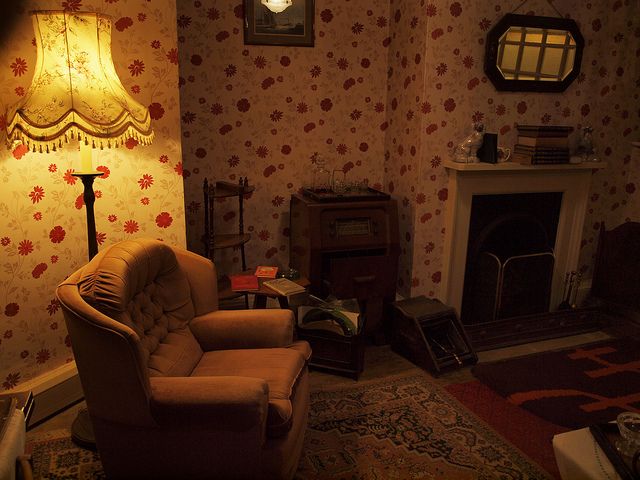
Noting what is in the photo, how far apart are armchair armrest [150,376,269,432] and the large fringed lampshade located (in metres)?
0.89

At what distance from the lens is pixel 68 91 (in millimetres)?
1733

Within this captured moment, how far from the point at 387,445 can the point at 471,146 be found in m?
1.77

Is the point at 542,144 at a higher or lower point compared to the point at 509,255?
higher

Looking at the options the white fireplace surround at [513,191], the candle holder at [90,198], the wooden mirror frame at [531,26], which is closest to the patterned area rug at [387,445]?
the candle holder at [90,198]

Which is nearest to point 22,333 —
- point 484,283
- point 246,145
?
point 246,145

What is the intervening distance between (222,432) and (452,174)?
2.10 meters

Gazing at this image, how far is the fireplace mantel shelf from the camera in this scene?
303cm

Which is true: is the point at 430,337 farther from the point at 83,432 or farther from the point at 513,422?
the point at 83,432

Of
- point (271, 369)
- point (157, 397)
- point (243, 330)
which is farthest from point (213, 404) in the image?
point (243, 330)

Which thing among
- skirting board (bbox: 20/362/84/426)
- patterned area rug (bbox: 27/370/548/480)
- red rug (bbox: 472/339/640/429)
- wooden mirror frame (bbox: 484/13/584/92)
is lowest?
patterned area rug (bbox: 27/370/548/480)

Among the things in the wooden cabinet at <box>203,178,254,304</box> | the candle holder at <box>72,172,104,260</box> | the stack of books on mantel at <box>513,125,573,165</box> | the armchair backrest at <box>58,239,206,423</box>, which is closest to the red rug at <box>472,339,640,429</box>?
the stack of books on mantel at <box>513,125,573,165</box>

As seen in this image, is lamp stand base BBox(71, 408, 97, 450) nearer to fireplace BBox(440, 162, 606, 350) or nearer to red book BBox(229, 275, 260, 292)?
red book BBox(229, 275, 260, 292)

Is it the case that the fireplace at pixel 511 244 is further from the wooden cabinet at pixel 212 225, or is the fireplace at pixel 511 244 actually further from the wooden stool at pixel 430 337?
the wooden cabinet at pixel 212 225

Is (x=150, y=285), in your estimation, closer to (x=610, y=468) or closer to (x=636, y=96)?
(x=610, y=468)
